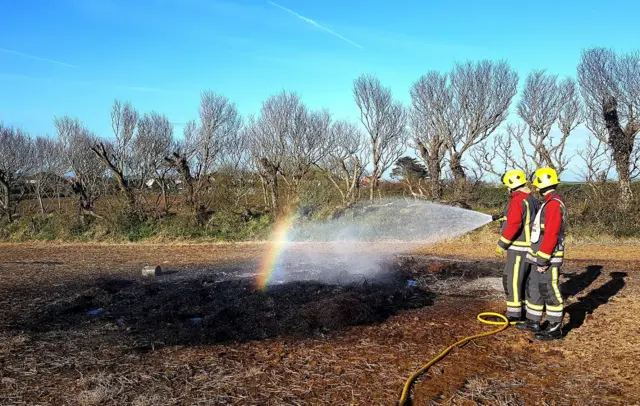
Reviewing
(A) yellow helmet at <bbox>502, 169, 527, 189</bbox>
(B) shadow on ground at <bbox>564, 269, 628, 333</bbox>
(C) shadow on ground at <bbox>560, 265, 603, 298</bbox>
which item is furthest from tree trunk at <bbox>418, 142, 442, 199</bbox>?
(A) yellow helmet at <bbox>502, 169, 527, 189</bbox>

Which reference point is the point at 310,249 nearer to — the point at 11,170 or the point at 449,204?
the point at 449,204

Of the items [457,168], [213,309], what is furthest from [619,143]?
[213,309]

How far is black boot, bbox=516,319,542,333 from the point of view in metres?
5.50

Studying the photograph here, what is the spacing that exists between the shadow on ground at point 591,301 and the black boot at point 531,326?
41 centimetres

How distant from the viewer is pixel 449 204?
754 inches

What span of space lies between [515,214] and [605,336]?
67.1 inches

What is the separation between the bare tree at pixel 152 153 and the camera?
22672 mm

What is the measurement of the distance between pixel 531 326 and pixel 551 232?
119 cm

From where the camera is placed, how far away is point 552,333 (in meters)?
5.30

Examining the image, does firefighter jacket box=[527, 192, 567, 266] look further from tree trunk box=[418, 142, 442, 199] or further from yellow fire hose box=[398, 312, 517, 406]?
tree trunk box=[418, 142, 442, 199]

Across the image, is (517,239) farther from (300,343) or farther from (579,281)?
(579,281)

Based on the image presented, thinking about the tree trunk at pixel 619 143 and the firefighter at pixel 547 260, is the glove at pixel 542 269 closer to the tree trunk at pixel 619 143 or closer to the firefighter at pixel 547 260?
the firefighter at pixel 547 260

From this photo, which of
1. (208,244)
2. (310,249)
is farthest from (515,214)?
(208,244)

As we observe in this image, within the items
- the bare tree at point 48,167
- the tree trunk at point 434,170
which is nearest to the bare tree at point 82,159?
the bare tree at point 48,167
